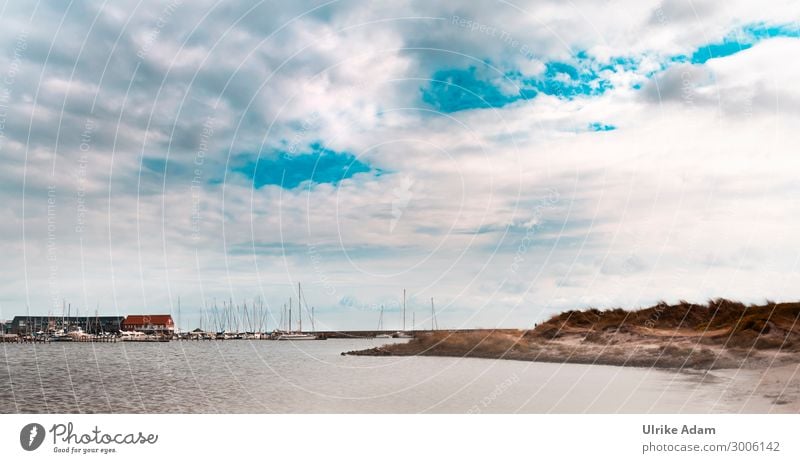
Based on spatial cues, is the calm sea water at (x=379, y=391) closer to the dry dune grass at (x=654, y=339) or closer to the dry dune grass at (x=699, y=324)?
the dry dune grass at (x=654, y=339)

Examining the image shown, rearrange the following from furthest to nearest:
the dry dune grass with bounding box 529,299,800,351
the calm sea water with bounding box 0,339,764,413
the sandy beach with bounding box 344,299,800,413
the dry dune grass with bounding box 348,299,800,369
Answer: the dry dune grass with bounding box 529,299,800,351 → the dry dune grass with bounding box 348,299,800,369 → the sandy beach with bounding box 344,299,800,413 → the calm sea water with bounding box 0,339,764,413

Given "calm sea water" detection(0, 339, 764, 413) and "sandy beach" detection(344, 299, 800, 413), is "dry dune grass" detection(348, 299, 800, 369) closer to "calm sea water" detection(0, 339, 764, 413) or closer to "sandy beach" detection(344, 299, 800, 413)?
"sandy beach" detection(344, 299, 800, 413)

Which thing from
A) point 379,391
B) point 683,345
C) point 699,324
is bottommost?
point 379,391

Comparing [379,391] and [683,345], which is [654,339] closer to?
[683,345]

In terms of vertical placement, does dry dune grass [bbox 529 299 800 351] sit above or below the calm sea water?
above

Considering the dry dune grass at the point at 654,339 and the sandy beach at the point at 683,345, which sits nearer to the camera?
the sandy beach at the point at 683,345

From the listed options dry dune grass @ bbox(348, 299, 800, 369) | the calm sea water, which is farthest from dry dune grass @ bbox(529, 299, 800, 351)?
the calm sea water

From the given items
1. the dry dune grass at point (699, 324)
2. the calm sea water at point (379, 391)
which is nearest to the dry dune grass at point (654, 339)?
the dry dune grass at point (699, 324)

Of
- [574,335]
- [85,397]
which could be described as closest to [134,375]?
[85,397]

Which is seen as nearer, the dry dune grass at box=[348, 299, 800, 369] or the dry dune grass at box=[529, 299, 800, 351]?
the dry dune grass at box=[348, 299, 800, 369]

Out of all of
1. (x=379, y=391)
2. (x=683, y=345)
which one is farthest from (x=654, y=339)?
(x=379, y=391)
